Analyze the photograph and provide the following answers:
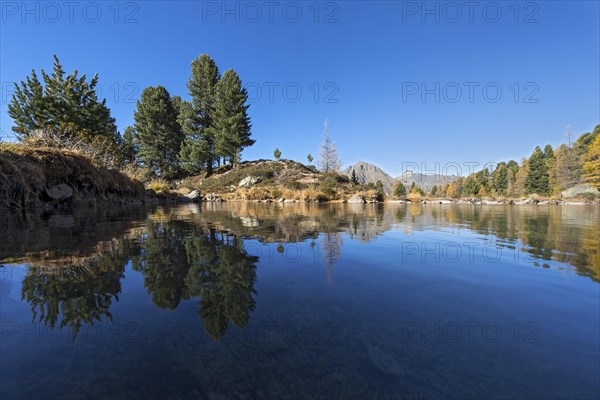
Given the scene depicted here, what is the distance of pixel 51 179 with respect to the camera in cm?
802

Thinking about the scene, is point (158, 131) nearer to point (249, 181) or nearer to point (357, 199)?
point (249, 181)

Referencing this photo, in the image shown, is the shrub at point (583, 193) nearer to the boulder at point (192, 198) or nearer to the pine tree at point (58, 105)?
the boulder at point (192, 198)

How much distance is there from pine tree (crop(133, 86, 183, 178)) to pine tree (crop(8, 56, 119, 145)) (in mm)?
7581

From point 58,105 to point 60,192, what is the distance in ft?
80.2

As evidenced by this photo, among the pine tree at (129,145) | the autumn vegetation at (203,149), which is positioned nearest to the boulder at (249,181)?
the autumn vegetation at (203,149)

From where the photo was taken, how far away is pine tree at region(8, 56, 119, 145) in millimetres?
24375

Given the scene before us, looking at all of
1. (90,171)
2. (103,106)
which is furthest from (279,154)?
(90,171)

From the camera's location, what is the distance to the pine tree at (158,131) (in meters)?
36.1

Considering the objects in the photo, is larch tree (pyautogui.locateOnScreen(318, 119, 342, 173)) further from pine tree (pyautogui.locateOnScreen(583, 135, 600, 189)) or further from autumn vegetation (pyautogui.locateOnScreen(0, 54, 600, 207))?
pine tree (pyautogui.locateOnScreen(583, 135, 600, 189))

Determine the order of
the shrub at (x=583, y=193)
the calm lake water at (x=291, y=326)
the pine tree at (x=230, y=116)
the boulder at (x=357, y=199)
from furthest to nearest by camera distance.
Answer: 1. the pine tree at (x=230, y=116)
2. the shrub at (x=583, y=193)
3. the boulder at (x=357, y=199)
4. the calm lake water at (x=291, y=326)

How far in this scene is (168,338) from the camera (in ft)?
3.47

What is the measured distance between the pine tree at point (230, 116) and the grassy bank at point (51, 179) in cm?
2355

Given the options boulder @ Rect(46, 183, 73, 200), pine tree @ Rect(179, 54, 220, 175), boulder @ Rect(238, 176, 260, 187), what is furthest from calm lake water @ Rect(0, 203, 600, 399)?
pine tree @ Rect(179, 54, 220, 175)

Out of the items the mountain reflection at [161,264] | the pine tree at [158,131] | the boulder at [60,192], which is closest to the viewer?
the mountain reflection at [161,264]
